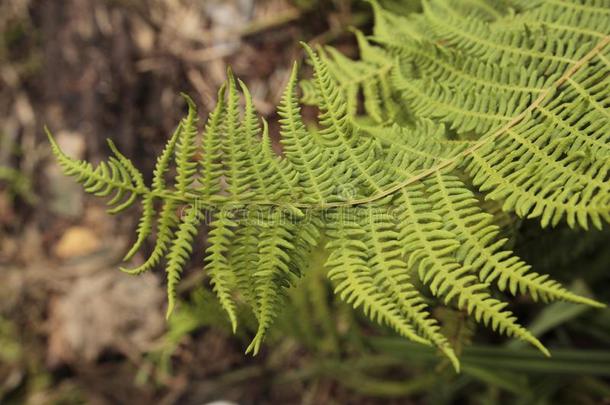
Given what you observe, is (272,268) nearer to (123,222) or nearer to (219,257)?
(219,257)

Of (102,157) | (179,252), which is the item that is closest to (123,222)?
(102,157)

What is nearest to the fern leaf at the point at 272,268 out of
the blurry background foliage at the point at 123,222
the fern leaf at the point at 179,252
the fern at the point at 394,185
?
the fern at the point at 394,185

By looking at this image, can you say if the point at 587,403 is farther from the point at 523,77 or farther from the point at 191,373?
the point at 191,373

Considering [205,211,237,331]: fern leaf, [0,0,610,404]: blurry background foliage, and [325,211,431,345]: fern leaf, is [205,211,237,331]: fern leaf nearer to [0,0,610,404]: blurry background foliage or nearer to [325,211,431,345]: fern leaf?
[325,211,431,345]: fern leaf

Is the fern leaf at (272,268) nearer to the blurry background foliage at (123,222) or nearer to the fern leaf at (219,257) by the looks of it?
the fern leaf at (219,257)

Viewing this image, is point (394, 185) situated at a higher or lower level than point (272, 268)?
higher

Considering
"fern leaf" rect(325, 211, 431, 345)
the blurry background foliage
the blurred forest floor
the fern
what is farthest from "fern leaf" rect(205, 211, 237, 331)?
the blurred forest floor
